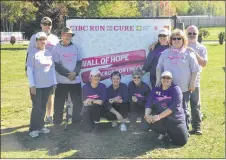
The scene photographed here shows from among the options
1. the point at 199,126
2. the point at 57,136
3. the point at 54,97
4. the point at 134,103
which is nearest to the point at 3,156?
the point at 57,136

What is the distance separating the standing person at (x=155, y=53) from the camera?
635cm

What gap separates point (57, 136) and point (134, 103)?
1383 millimetres

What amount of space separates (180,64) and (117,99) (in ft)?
4.22

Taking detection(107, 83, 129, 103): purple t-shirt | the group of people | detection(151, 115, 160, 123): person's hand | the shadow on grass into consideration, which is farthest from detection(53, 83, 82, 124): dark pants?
detection(151, 115, 160, 123): person's hand

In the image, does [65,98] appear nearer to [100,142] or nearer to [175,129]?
[100,142]

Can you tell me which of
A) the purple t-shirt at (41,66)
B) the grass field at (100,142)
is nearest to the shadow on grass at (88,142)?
the grass field at (100,142)

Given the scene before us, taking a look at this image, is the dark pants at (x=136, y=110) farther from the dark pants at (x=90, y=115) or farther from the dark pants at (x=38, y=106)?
the dark pants at (x=38, y=106)

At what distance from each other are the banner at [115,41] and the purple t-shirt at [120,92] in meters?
0.40

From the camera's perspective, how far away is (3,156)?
18.6 ft

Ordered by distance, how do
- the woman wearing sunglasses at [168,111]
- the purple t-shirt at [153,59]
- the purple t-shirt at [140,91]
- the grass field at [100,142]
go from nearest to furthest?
the grass field at [100,142]
the woman wearing sunglasses at [168,111]
the purple t-shirt at [153,59]
the purple t-shirt at [140,91]

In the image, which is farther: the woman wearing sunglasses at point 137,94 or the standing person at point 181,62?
the woman wearing sunglasses at point 137,94

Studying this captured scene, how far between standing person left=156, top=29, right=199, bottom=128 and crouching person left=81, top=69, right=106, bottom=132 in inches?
45.0

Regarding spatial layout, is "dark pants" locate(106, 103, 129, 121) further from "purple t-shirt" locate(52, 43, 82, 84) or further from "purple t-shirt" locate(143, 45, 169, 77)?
"purple t-shirt" locate(52, 43, 82, 84)

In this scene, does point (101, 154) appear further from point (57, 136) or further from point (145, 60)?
point (145, 60)
